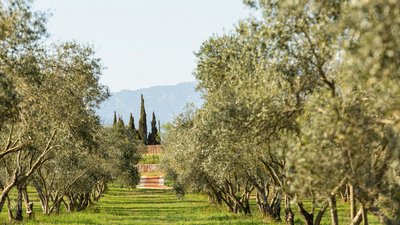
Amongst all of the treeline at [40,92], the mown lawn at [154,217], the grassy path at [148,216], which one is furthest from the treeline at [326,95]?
the grassy path at [148,216]

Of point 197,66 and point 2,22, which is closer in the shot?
point 2,22

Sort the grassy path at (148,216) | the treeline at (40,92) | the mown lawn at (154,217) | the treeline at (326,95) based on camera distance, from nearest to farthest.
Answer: the treeline at (326,95), the treeline at (40,92), the mown lawn at (154,217), the grassy path at (148,216)

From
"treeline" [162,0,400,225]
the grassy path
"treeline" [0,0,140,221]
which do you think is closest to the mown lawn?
the grassy path

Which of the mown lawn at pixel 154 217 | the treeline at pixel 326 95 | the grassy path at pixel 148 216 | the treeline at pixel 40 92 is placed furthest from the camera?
the grassy path at pixel 148 216

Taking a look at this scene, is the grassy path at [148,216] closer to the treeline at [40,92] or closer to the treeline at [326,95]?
the treeline at [40,92]

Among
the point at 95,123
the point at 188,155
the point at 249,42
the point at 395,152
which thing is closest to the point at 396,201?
the point at 395,152

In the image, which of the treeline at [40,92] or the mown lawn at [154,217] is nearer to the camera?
the treeline at [40,92]

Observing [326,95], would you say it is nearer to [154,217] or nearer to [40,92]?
[40,92]

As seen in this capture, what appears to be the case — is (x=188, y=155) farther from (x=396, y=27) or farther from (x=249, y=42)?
(x=396, y=27)

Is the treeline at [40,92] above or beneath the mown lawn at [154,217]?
above

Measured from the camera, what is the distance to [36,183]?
4644 cm

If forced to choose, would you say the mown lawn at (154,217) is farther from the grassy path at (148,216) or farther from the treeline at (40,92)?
the treeline at (40,92)

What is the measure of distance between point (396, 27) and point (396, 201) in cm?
921

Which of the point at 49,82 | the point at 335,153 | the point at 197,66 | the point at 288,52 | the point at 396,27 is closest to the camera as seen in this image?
the point at 396,27
